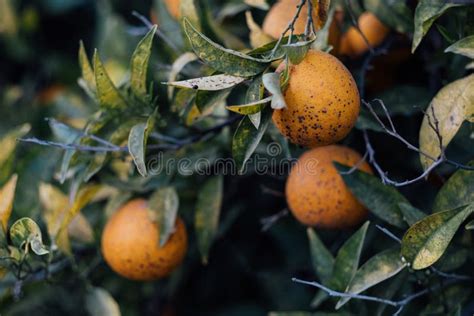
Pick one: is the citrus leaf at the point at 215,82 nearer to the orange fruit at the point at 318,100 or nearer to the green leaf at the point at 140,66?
the orange fruit at the point at 318,100

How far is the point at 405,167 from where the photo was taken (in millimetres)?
1433

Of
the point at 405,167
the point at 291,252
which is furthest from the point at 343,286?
the point at 291,252

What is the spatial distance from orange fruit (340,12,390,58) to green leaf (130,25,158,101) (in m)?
0.46

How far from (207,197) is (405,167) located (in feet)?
1.48

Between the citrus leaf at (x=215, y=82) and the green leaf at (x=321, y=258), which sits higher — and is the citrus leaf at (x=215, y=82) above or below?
above

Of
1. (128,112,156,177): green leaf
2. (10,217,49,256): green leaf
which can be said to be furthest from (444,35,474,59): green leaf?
(10,217,49,256): green leaf

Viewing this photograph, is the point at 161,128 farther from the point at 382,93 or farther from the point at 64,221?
the point at 382,93

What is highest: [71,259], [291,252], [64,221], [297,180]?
[297,180]

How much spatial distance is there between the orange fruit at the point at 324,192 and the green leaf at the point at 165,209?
0.26m

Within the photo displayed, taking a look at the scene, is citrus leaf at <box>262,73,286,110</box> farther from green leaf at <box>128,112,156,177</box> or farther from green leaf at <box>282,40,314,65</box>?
green leaf at <box>128,112,156,177</box>

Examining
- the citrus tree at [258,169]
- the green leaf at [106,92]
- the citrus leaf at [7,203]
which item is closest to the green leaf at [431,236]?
the citrus tree at [258,169]

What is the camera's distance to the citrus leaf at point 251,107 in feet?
3.11

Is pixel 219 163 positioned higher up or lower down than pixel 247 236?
higher up

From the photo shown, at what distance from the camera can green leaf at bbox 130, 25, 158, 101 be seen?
47.1 inches
